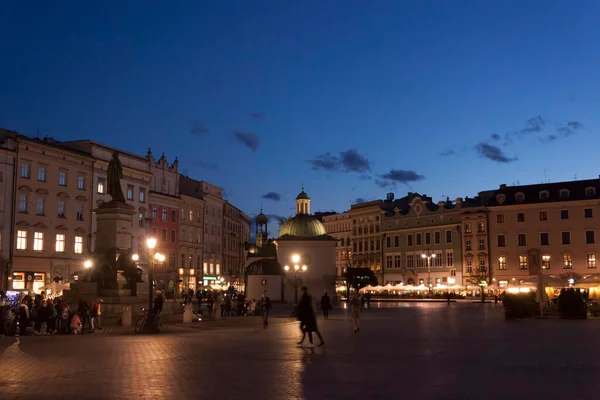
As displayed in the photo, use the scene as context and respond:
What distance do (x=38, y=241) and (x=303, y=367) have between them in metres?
50.0

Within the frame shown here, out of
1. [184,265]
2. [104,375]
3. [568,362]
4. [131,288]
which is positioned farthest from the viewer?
[184,265]

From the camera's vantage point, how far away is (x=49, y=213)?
61031 millimetres

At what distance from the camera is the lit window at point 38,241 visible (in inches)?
2336

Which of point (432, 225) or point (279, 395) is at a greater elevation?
point (432, 225)

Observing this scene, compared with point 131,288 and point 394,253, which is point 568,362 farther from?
point 394,253

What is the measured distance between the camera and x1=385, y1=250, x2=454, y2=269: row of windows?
306ft

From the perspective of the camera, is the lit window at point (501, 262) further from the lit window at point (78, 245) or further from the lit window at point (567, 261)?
the lit window at point (78, 245)

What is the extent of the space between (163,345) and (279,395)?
34.0 feet

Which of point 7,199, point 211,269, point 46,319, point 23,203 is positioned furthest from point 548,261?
point 46,319

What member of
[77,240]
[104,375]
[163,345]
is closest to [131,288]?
[163,345]

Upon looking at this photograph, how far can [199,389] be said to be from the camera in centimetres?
1202

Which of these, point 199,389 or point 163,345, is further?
point 163,345

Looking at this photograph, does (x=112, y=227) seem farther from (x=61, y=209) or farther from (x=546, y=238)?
(x=546, y=238)

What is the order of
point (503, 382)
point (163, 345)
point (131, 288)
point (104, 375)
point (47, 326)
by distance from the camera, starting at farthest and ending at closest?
point (131, 288) < point (47, 326) < point (163, 345) < point (104, 375) < point (503, 382)
